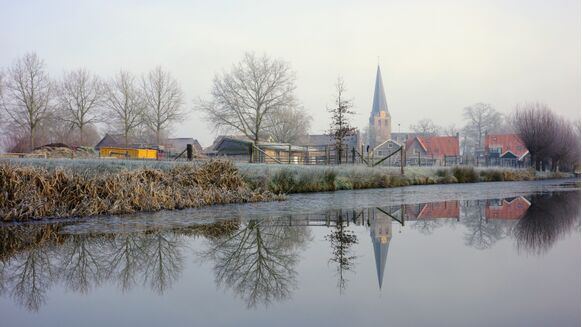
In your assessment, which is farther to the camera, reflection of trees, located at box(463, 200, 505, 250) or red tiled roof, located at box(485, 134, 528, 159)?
red tiled roof, located at box(485, 134, 528, 159)

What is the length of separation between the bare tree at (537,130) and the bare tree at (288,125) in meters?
21.4

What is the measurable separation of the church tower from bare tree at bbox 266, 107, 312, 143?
44.2 meters

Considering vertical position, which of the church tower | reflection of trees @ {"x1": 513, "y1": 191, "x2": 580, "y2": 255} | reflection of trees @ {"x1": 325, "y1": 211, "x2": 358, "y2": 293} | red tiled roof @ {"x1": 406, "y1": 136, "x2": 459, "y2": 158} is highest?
the church tower

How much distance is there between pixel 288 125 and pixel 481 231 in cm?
4197

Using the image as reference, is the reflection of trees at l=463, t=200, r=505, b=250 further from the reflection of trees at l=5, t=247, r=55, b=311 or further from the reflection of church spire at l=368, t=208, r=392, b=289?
the reflection of trees at l=5, t=247, r=55, b=311

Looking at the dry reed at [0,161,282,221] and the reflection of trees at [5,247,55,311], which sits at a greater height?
the dry reed at [0,161,282,221]

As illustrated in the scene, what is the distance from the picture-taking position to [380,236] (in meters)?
6.33

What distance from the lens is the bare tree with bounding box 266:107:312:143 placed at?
43719 millimetres

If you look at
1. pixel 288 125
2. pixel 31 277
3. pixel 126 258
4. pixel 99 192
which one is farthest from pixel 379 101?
pixel 31 277

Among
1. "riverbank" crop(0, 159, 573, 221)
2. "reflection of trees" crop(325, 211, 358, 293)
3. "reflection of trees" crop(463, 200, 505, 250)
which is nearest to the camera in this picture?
"reflection of trees" crop(325, 211, 358, 293)

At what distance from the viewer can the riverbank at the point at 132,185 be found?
870cm

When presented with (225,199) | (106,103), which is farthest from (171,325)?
(106,103)

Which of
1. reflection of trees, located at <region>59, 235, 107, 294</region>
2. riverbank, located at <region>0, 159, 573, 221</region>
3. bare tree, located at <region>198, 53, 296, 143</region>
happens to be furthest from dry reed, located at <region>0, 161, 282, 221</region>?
bare tree, located at <region>198, 53, 296, 143</region>

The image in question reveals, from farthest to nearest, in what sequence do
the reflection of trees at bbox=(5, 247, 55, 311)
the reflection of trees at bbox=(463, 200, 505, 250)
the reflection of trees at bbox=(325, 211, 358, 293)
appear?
the reflection of trees at bbox=(463, 200, 505, 250)
the reflection of trees at bbox=(325, 211, 358, 293)
the reflection of trees at bbox=(5, 247, 55, 311)
